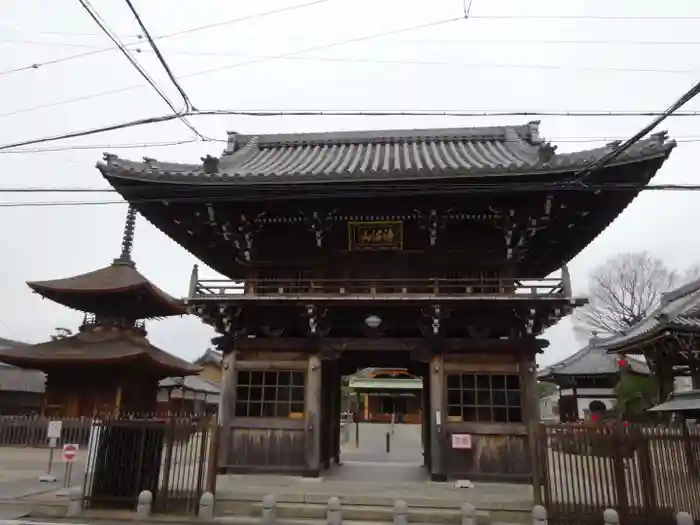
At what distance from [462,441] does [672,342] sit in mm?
8331

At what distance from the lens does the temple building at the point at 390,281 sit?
1203cm

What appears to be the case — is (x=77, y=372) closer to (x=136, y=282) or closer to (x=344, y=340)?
(x=136, y=282)

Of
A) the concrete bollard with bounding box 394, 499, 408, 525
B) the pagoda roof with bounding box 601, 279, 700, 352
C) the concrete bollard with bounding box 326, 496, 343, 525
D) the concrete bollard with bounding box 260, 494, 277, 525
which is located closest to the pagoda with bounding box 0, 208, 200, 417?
the concrete bollard with bounding box 260, 494, 277, 525

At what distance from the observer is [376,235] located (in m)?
13.5

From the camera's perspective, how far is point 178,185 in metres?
12.3

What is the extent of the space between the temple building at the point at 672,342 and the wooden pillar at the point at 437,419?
7071mm

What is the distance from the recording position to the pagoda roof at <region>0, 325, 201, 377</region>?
24.1 meters

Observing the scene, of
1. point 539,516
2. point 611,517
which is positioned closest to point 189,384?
point 539,516

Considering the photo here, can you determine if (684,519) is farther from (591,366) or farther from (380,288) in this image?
(591,366)

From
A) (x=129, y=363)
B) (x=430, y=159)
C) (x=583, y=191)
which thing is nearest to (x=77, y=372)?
(x=129, y=363)

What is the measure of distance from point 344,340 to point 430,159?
6.48m

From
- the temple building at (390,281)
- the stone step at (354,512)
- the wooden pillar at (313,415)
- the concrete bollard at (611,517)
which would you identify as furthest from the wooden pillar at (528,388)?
the wooden pillar at (313,415)

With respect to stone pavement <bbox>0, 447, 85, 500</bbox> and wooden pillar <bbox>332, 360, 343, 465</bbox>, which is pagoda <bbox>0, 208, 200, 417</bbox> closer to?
stone pavement <bbox>0, 447, 85, 500</bbox>

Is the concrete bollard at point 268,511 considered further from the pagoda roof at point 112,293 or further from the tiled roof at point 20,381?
the tiled roof at point 20,381
